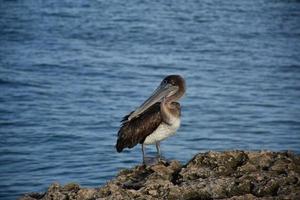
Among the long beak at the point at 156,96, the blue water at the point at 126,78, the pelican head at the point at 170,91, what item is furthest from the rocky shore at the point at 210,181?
the blue water at the point at 126,78

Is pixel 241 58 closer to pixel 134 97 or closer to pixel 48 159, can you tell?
pixel 134 97

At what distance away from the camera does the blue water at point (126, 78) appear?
16766 millimetres

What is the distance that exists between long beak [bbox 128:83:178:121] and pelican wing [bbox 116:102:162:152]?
0.12 metres

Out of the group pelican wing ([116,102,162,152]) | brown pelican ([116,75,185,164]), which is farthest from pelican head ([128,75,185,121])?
pelican wing ([116,102,162,152])

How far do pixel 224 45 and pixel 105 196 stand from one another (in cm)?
2464

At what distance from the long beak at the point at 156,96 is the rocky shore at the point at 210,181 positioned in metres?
1.57

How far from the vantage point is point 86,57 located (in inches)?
1075

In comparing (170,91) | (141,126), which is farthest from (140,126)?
(170,91)

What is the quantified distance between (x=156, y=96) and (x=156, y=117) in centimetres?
25

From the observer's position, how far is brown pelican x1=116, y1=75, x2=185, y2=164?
29.2ft

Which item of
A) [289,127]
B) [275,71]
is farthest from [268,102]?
[275,71]

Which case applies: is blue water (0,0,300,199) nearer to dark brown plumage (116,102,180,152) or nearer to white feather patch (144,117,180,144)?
dark brown plumage (116,102,180,152)

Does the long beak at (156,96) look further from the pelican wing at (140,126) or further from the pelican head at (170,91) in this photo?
the pelican wing at (140,126)

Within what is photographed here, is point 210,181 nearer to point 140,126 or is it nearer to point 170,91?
point 140,126
